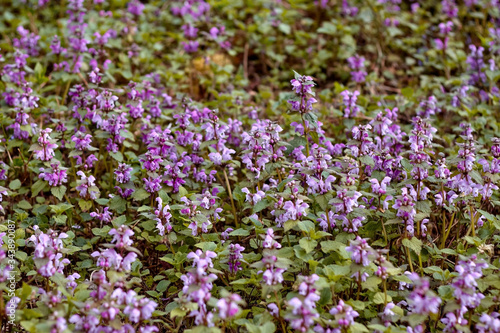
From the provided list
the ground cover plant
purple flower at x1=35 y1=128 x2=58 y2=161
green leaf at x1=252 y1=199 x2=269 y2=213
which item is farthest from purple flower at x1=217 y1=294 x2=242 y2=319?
purple flower at x1=35 y1=128 x2=58 y2=161

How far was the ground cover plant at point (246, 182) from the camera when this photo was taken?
10.5ft

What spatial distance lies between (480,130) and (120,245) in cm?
431

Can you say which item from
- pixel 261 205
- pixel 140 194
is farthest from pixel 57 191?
pixel 261 205

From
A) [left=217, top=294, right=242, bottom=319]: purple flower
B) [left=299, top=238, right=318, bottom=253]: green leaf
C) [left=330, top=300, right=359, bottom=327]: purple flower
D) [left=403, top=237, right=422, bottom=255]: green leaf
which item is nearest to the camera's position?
[left=217, top=294, right=242, bottom=319]: purple flower

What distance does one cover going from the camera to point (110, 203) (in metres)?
4.31

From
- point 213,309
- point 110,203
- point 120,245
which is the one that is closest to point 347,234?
point 213,309

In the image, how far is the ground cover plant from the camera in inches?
126

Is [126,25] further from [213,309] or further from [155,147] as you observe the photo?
[213,309]

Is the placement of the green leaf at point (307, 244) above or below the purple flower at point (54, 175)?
above

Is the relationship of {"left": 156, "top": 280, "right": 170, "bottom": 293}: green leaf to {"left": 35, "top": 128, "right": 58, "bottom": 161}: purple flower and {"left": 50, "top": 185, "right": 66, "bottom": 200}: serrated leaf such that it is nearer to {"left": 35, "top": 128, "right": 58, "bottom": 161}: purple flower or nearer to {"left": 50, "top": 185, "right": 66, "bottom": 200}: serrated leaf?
{"left": 50, "top": 185, "right": 66, "bottom": 200}: serrated leaf

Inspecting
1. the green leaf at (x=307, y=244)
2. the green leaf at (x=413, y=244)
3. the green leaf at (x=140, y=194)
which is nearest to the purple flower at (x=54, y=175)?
the green leaf at (x=140, y=194)

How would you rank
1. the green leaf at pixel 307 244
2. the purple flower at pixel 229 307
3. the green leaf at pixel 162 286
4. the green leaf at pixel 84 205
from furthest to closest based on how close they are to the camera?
the green leaf at pixel 84 205, the green leaf at pixel 162 286, the green leaf at pixel 307 244, the purple flower at pixel 229 307

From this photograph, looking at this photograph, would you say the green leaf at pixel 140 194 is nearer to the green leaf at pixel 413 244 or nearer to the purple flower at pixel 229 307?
the purple flower at pixel 229 307

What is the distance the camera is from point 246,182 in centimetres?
426
